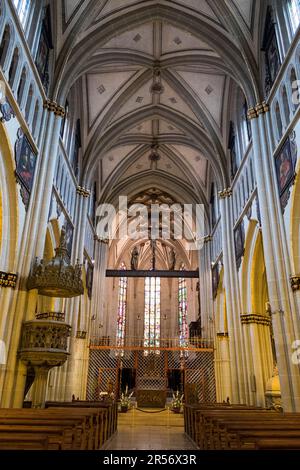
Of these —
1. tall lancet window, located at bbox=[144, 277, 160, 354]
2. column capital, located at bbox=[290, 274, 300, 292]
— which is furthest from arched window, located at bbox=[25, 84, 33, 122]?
tall lancet window, located at bbox=[144, 277, 160, 354]

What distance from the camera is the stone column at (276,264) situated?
966 centimetres

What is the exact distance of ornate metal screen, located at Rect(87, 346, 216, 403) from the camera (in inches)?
707

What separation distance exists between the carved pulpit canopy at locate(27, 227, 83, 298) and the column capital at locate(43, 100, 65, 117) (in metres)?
4.85

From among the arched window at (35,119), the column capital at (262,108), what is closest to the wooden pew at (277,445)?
the arched window at (35,119)

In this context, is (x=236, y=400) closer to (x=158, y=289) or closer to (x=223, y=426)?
(x=223, y=426)

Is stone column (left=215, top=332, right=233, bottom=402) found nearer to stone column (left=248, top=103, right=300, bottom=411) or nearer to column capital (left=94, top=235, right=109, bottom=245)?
stone column (left=248, top=103, right=300, bottom=411)

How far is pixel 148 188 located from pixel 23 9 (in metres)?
16.7

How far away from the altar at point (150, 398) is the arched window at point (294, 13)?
15989mm

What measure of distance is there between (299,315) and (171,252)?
2697cm

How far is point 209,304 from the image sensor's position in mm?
22312

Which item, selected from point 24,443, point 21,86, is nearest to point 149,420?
point 24,443

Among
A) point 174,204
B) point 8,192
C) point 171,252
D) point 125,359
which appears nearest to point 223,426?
point 8,192

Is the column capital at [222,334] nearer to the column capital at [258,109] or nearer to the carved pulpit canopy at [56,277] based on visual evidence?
the carved pulpit canopy at [56,277]

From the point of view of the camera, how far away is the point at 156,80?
60.4ft
